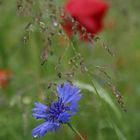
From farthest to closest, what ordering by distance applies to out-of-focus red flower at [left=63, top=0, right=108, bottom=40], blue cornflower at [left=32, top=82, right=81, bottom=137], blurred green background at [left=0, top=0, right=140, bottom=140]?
out-of-focus red flower at [left=63, top=0, right=108, bottom=40]
blurred green background at [left=0, top=0, right=140, bottom=140]
blue cornflower at [left=32, top=82, right=81, bottom=137]

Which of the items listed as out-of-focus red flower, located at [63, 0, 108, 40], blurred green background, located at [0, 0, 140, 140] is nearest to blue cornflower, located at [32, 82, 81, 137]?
blurred green background, located at [0, 0, 140, 140]

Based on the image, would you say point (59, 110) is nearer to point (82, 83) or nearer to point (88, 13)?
point (82, 83)

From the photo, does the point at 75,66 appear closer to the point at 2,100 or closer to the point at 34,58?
the point at 2,100

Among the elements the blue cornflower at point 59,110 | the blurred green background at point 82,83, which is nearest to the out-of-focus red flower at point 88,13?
the blurred green background at point 82,83

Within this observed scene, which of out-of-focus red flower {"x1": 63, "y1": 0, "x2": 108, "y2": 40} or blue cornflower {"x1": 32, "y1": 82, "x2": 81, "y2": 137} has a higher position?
out-of-focus red flower {"x1": 63, "y1": 0, "x2": 108, "y2": 40}

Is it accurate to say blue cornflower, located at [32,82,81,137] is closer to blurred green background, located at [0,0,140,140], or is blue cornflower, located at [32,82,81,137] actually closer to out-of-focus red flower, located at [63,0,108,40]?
blurred green background, located at [0,0,140,140]

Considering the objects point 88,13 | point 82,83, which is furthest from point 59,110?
point 88,13

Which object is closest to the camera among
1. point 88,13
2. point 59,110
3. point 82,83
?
point 59,110
